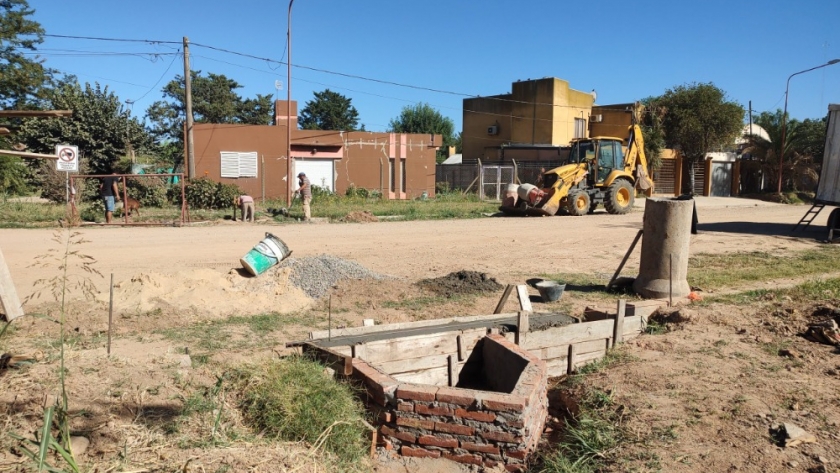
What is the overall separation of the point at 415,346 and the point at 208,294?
376cm

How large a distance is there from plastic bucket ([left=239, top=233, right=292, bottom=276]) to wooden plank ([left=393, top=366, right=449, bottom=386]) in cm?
423

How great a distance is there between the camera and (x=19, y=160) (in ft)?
87.2

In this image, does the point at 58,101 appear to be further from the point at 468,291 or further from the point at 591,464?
the point at 591,464

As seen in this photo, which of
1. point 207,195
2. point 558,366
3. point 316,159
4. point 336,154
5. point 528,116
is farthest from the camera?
point 528,116

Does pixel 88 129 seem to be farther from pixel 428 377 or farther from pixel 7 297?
pixel 428 377

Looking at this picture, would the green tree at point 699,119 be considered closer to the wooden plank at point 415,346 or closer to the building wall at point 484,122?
the building wall at point 484,122

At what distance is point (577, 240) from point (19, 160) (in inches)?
951

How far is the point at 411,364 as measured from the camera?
632cm

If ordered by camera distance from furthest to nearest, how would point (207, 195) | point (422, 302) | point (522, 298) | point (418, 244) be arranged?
1. point (207, 195)
2. point (418, 244)
3. point (422, 302)
4. point (522, 298)

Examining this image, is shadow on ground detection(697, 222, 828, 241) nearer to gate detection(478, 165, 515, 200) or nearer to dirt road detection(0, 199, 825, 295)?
dirt road detection(0, 199, 825, 295)

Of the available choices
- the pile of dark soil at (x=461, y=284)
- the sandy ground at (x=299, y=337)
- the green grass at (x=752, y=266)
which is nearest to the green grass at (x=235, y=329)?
the sandy ground at (x=299, y=337)

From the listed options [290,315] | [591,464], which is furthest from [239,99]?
[591,464]

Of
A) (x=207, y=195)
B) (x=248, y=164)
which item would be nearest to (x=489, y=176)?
(x=248, y=164)

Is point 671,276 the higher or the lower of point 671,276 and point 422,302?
the higher
